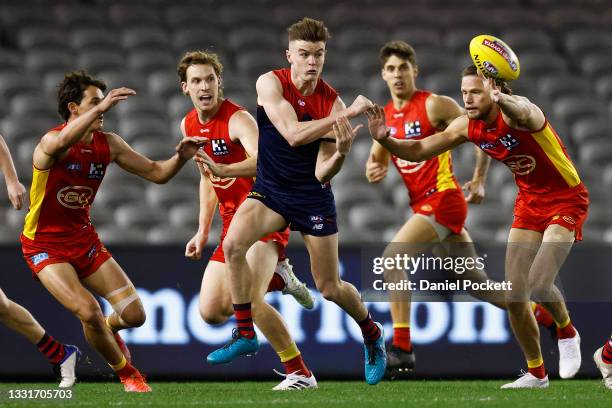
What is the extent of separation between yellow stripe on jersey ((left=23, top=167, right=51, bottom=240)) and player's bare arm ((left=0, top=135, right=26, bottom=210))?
5.1 inches

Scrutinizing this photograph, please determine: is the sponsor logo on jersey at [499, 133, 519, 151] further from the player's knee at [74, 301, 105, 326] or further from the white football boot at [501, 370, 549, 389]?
the player's knee at [74, 301, 105, 326]

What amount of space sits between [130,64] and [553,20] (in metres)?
5.97

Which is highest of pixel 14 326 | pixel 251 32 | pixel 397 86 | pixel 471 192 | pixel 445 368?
pixel 251 32


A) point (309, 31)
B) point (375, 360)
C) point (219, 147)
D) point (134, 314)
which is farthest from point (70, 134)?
point (375, 360)

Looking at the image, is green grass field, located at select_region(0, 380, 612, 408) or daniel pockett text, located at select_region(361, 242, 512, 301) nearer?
green grass field, located at select_region(0, 380, 612, 408)

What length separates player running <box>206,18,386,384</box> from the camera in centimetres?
752

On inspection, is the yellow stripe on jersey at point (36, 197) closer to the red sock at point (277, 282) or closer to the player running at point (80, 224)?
the player running at point (80, 224)

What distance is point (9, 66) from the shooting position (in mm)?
14398

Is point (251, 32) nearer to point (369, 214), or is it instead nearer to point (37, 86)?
point (37, 86)

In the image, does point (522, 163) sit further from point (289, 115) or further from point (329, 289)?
point (289, 115)

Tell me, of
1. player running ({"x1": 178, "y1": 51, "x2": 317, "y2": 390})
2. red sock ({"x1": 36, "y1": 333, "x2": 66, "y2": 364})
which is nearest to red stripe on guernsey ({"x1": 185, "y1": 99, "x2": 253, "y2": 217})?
player running ({"x1": 178, "y1": 51, "x2": 317, "y2": 390})

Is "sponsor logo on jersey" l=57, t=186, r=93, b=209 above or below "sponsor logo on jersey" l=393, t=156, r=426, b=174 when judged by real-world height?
below

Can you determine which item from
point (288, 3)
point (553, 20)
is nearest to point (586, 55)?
point (553, 20)

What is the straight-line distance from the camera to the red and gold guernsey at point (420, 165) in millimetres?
9766
